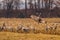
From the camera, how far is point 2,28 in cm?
1569

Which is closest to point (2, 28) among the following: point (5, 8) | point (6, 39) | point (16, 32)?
point (16, 32)

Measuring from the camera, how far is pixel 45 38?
41.1 feet

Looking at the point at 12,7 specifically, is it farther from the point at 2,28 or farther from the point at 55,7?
the point at 2,28

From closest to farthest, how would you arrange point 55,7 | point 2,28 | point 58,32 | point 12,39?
1. point 12,39
2. point 58,32
3. point 2,28
4. point 55,7

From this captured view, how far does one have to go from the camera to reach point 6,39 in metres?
12.3

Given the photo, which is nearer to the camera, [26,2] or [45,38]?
[45,38]

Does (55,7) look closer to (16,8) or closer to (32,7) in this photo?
(32,7)

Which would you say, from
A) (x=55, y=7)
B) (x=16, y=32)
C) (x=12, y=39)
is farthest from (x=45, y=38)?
(x=55, y=7)

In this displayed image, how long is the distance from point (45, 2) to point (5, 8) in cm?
844

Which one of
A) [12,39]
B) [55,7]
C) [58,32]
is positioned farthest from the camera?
[55,7]

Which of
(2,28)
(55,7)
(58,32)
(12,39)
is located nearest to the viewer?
(12,39)

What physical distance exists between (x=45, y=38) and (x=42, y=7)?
29.3 m

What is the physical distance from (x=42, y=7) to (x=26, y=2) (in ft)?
12.3

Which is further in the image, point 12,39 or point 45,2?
point 45,2
